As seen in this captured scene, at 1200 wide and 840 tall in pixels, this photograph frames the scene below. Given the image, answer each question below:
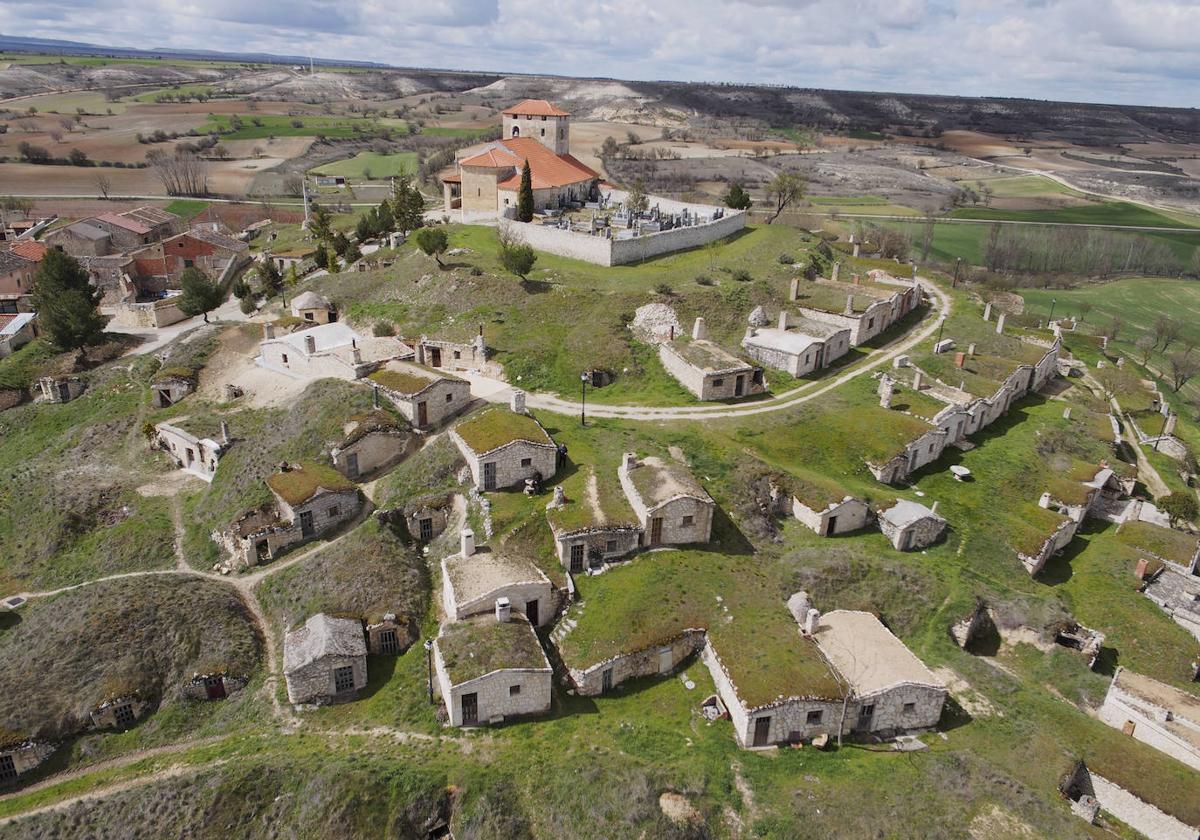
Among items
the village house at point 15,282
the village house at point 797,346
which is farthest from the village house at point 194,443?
the village house at point 15,282

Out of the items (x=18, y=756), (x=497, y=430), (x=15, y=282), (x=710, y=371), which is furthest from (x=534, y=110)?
(x=18, y=756)

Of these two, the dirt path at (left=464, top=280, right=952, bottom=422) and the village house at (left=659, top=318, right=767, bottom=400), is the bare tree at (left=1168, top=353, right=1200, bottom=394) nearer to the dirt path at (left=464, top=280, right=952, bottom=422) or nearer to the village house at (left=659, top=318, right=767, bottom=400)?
the dirt path at (left=464, top=280, right=952, bottom=422)

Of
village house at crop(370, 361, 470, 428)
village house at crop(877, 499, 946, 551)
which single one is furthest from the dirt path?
village house at crop(877, 499, 946, 551)

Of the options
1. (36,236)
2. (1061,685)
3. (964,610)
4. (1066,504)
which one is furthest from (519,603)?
(36,236)

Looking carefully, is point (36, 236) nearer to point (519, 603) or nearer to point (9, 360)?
point (9, 360)

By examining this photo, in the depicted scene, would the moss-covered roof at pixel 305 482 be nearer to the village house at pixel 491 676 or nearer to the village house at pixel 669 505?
the village house at pixel 491 676

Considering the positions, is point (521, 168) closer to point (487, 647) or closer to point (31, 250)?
point (31, 250)

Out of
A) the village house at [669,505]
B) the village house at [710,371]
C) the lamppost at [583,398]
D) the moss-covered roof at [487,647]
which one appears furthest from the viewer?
the village house at [710,371]
